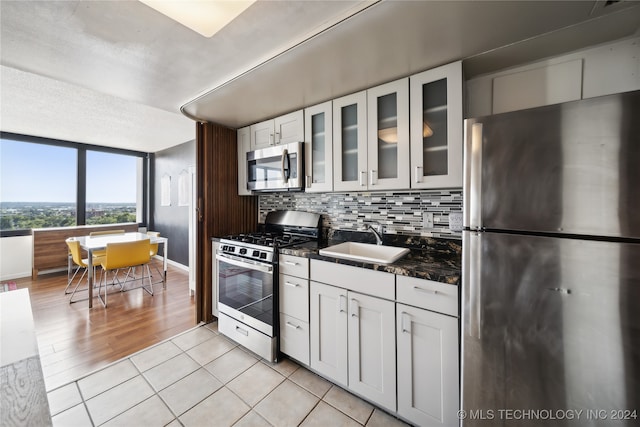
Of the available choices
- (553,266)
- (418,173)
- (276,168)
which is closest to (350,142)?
(418,173)

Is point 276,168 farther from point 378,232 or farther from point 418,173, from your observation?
point 418,173

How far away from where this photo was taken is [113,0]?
42.7 inches

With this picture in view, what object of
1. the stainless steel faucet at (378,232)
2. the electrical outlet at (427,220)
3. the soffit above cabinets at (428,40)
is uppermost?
the soffit above cabinets at (428,40)

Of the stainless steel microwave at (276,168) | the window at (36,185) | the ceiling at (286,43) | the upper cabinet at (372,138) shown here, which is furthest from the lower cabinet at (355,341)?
the window at (36,185)

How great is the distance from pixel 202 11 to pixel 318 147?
1.18m

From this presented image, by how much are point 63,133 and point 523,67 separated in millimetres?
6042

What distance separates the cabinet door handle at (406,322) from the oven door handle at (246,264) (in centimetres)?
103

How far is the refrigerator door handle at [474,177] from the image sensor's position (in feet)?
3.32

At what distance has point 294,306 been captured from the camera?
72.7 inches

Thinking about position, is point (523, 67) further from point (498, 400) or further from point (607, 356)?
point (498, 400)

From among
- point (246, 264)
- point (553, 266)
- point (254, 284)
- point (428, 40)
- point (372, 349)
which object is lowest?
point (372, 349)

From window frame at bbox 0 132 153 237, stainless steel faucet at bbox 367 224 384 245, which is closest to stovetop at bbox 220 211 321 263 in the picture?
stainless steel faucet at bbox 367 224 384 245

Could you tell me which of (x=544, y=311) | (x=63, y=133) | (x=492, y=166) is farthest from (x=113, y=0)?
(x=63, y=133)

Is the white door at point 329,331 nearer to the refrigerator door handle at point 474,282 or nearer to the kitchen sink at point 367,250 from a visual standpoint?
the kitchen sink at point 367,250
